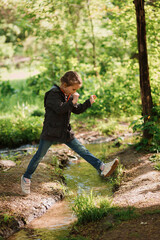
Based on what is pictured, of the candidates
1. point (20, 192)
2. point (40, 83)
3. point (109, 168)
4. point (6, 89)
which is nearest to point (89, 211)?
point (109, 168)

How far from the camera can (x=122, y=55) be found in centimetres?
1409

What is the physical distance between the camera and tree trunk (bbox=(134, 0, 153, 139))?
5660mm

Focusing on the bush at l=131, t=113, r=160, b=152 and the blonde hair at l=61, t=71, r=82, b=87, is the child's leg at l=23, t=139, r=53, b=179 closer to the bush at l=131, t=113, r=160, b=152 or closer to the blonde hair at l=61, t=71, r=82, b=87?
the blonde hair at l=61, t=71, r=82, b=87

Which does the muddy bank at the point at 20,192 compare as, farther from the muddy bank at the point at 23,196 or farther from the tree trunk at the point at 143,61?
the tree trunk at the point at 143,61

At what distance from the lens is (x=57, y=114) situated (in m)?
4.02

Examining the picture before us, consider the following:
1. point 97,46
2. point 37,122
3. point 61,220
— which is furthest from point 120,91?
point 61,220

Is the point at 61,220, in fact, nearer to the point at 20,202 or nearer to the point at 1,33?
the point at 20,202

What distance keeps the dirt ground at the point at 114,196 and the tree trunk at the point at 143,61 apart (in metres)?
0.88

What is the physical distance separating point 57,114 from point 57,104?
0.61ft

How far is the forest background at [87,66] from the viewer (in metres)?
7.88

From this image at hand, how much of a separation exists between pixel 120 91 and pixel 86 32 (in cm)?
387

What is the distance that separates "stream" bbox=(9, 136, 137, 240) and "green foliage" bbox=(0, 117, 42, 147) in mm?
2260

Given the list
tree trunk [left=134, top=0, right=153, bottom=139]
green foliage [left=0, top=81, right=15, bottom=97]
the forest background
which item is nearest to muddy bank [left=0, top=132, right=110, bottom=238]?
the forest background

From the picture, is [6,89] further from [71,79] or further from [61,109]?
[61,109]
